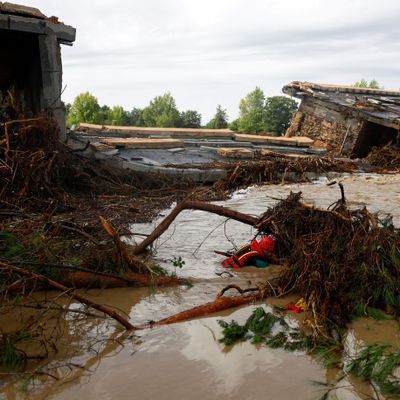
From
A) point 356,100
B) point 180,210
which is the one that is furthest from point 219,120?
point 180,210

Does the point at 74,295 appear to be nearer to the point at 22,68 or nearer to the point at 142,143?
the point at 22,68

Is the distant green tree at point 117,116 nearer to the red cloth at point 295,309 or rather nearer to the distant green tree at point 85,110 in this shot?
the distant green tree at point 85,110

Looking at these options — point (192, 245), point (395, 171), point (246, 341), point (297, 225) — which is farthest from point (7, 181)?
point (395, 171)

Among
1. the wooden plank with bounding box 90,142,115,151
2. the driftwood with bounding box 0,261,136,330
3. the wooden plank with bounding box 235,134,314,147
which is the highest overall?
the driftwood with bounding box 0,261,136,330

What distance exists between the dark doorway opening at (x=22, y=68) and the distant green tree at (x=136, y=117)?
32642 mm

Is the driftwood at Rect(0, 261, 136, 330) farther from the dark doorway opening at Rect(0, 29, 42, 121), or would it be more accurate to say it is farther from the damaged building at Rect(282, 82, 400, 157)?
the damaged building at Rect(282, 82, 400, 157)

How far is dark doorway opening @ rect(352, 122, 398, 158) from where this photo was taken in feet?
62.1

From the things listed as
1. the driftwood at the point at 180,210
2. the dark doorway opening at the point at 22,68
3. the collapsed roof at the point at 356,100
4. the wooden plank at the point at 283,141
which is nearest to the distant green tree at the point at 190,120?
the collapsed roof at the point at 356,100

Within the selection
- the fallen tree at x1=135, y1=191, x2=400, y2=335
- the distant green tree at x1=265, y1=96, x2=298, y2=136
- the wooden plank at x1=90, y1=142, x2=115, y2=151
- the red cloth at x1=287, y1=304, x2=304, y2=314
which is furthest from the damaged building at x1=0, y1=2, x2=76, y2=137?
the distant green tree at x1=265, y1=96, x2=298, y2=136

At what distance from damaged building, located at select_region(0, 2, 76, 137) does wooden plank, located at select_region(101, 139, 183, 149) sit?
306 cm

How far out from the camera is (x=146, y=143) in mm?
16109

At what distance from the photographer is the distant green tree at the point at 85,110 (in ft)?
124

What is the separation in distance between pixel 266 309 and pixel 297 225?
55.0 inches

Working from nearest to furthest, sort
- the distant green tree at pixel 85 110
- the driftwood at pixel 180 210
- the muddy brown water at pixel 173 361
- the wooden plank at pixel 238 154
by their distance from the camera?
the muddy brown water at pixel 173 361 → the driftwood at pixel 180 210 → the wooden plank at pixel 238 154 → the distant green tree at pixel 85 110
